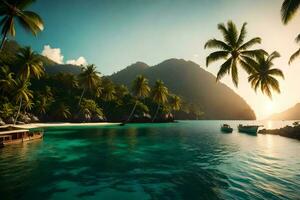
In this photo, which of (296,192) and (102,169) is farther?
(102,169)

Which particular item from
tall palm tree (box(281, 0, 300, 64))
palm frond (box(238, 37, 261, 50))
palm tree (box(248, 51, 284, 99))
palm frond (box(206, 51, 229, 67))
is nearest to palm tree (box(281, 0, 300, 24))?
tall palm tree (box(281, 0, 300, 64))

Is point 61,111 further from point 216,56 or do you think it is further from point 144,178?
point 144,178

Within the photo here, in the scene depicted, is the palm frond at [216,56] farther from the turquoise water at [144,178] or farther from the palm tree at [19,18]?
the palm tree at [19,18]

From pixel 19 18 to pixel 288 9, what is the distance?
28.0m

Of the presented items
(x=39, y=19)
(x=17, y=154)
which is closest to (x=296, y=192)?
(x=17, y=154)

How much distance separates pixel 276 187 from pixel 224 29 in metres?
21.3

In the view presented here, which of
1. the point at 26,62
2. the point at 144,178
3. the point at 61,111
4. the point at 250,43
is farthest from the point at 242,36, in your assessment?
the point at 61,111

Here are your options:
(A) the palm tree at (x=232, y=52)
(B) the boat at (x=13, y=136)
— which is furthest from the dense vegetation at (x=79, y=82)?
(B) the boat at (x=13, y=136)

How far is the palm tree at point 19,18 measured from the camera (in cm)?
2527

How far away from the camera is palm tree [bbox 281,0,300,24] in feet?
51.1

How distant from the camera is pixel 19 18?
85.6 ft

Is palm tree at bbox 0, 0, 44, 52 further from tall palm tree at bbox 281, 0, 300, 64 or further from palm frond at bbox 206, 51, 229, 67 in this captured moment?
tall palm tree at bbox 281, 0, 300, 64

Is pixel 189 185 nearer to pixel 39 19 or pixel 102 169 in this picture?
pixel 102 169

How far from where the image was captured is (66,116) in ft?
241
